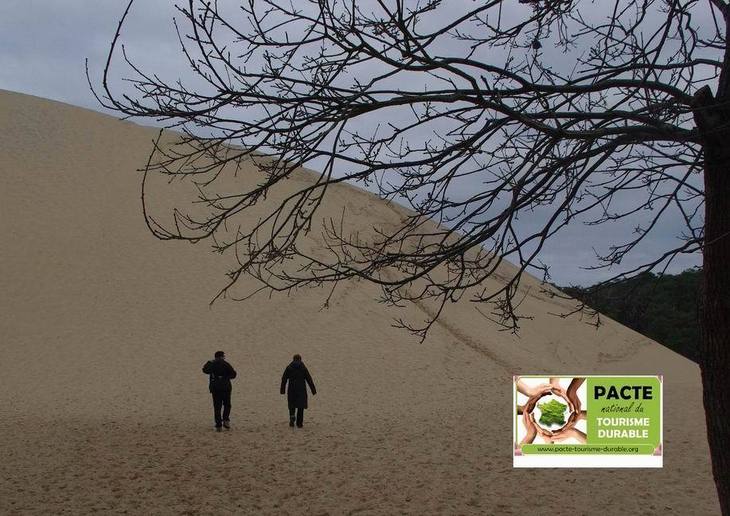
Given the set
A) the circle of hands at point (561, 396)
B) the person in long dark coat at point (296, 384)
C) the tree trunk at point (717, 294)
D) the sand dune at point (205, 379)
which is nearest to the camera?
the tree trunk at point (717, 294)

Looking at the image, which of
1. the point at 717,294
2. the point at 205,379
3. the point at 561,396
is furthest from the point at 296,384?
the point at 717,294

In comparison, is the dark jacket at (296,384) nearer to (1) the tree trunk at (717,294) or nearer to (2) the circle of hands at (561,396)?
(2) the circle of hands at (561,396)

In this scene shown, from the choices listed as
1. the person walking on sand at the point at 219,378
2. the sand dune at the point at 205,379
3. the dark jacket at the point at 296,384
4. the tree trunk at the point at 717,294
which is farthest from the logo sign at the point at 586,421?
the person walking on sand at the point at 219,378

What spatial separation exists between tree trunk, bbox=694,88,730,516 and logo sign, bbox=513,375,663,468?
3.23 m

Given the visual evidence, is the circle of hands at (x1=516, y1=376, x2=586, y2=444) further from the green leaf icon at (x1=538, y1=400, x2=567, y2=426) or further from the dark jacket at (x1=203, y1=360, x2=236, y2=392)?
the dark jacket at (x1=203, y1=360, x2=236, y2=392)

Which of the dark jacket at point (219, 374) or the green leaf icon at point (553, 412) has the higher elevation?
the dark jacket at point (219, 374)

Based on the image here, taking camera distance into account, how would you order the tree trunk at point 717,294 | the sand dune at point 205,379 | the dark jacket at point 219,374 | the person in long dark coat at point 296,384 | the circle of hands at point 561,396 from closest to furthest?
the tree trunk at point 717,294, the sand dune at point 205,379, the circle of hands at point 561,396, the dark jacket at point 219,374, the person in long dark coat at point 296,384

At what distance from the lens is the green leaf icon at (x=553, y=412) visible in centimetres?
860

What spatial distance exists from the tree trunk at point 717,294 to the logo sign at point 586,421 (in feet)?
10.6

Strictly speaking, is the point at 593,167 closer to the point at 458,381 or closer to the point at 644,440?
the point at 644,440

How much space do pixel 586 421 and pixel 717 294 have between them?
3.81 meters

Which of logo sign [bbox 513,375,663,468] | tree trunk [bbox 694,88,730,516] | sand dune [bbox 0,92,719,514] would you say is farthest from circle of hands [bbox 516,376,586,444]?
tree trunk [bbox 694,88,730,516]

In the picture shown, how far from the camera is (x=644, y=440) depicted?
980cm

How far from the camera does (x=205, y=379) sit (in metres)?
20.2
